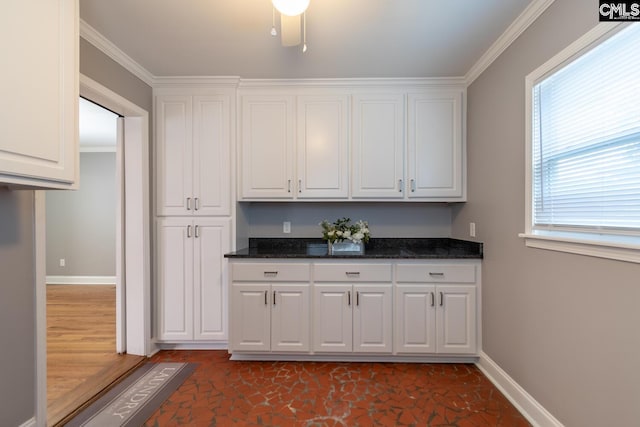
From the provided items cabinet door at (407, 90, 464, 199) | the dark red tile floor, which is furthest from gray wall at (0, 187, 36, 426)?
cabinet door at (407, 90, 464, 199)

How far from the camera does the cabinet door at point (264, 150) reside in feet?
8.83

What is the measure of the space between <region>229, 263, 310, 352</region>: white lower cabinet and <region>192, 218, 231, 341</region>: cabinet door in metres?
0.22

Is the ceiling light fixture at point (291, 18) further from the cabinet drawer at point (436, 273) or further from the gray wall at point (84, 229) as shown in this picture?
the gray wall at point (84, 229)

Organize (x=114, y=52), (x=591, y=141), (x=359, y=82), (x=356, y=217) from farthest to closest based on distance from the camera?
(x=356, y=217) < (x=359, y=82) < (x=114, y=52) < (x=591, y=141)

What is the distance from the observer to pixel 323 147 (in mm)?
2688

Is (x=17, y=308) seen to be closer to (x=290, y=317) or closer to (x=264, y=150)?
(x=290, y=317)

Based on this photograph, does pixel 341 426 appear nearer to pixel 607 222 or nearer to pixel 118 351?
pixel 607 222

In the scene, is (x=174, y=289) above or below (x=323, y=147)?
below

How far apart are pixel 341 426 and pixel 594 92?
91.0 inches

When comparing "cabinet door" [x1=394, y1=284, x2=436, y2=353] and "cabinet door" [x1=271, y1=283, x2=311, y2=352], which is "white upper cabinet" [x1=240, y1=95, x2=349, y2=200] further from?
"cabinet door" [x1=394, y1=284, x2=436, y2=353]

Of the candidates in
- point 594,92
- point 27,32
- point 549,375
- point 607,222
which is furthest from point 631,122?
point 27,32

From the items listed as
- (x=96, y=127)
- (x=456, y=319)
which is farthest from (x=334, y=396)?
(x=96, y=127)

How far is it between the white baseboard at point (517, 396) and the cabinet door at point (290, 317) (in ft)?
4.91

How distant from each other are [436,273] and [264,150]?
1962 millimetres
